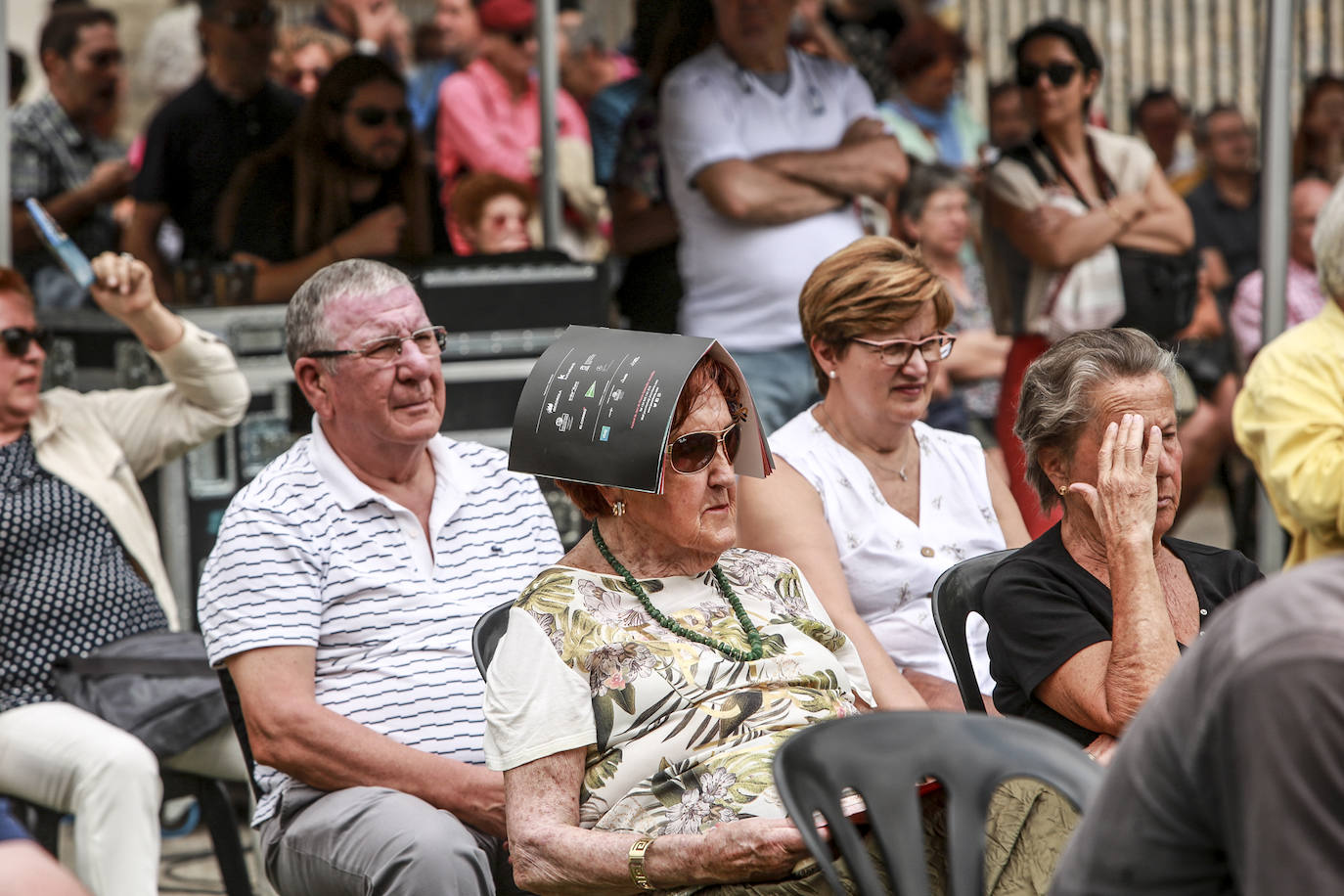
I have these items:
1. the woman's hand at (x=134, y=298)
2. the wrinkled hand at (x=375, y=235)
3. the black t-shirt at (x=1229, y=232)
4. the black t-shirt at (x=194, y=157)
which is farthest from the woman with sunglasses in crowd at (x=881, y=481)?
the black t-shirt at (x=1229, y=232)

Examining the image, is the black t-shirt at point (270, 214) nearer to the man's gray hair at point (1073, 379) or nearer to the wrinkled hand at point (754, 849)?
the man's gray hair at point (1073, 379)

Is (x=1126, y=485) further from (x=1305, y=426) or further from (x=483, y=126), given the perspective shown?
(x=483, y=126)

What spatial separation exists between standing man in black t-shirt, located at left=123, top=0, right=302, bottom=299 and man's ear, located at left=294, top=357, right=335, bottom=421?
246 centimetres

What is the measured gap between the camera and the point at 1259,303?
664 cm

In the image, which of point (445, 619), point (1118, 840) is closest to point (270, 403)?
point (445, 619)

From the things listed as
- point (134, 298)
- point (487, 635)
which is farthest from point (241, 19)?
point (487, 635)

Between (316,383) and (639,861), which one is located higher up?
(316,383)

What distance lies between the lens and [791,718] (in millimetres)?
2422

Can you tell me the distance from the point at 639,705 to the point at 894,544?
1.08 m

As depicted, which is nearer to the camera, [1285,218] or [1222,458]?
[1285,218]

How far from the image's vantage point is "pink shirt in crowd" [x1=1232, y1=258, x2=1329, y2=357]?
6.34 meters

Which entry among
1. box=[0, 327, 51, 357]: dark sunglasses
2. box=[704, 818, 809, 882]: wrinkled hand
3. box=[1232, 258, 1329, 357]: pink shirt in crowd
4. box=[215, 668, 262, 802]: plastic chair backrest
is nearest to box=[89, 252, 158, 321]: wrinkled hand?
box=[0, 327, 51, 357]: dark sunglasses

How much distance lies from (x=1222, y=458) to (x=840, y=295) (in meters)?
4.83

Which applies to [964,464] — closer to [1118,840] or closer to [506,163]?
[1118,840]
